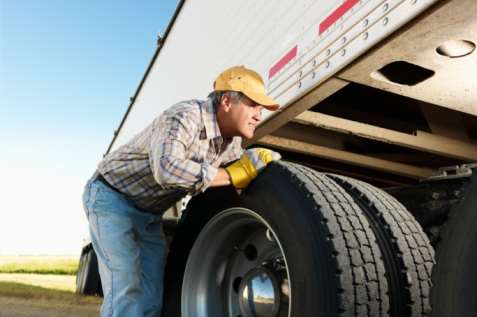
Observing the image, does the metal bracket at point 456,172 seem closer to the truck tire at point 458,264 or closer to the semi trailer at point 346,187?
the semi trailer at point 346,187

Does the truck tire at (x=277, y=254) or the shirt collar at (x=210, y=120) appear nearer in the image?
the truck tire at (x=277, y=254)

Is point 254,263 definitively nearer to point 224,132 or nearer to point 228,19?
point 224,132

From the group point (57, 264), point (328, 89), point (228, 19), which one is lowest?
point (57, 264)

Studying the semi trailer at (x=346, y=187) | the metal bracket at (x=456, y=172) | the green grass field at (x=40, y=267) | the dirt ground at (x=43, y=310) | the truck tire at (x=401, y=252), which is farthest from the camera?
the green grass field at (x=40, y=267)

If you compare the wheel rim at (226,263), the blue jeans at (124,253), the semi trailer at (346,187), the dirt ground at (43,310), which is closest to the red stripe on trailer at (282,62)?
the semi trailer at (346,187)

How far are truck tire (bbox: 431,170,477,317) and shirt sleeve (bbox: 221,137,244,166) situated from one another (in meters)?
1.24

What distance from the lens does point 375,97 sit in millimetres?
3090

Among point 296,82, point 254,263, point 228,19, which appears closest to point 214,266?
point 254,263

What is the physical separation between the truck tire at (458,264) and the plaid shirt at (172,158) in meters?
0.99

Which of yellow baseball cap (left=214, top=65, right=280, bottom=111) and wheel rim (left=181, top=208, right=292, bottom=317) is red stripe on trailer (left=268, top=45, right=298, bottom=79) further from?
wheel rim (left=181, top=208, right=292, bottom=317)

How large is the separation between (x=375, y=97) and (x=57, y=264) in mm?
24417

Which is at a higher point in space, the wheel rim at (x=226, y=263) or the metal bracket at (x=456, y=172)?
the metal bracket at (x=456, y=172)

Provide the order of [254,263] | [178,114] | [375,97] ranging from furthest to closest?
1. [375,97]
2. [254,263]
3. [178,114]

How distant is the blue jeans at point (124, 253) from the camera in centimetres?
270
